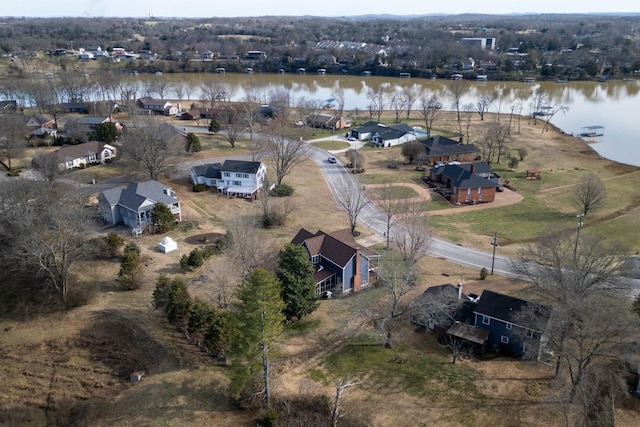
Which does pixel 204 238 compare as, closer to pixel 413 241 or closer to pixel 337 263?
pixel 337 263

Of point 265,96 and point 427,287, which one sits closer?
point 427,287

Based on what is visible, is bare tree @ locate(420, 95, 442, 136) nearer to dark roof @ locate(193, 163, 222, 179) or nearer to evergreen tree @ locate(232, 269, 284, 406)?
dark roof @ locate(193, 163, 222, 179)

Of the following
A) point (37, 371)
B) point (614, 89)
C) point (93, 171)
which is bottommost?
point (37, 371)

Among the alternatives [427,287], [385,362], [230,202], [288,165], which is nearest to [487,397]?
[385,362]

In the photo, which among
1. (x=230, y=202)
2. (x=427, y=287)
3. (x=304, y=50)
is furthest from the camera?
(x=304, y=50)

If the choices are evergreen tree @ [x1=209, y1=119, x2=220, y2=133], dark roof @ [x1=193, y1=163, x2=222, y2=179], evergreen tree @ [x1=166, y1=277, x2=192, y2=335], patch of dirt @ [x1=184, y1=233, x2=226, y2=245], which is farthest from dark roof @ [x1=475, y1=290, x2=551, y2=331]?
evergreen tree @ [x1=209, y1=119, x2=220, y2=133]

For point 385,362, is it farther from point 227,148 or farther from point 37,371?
point 227,148
